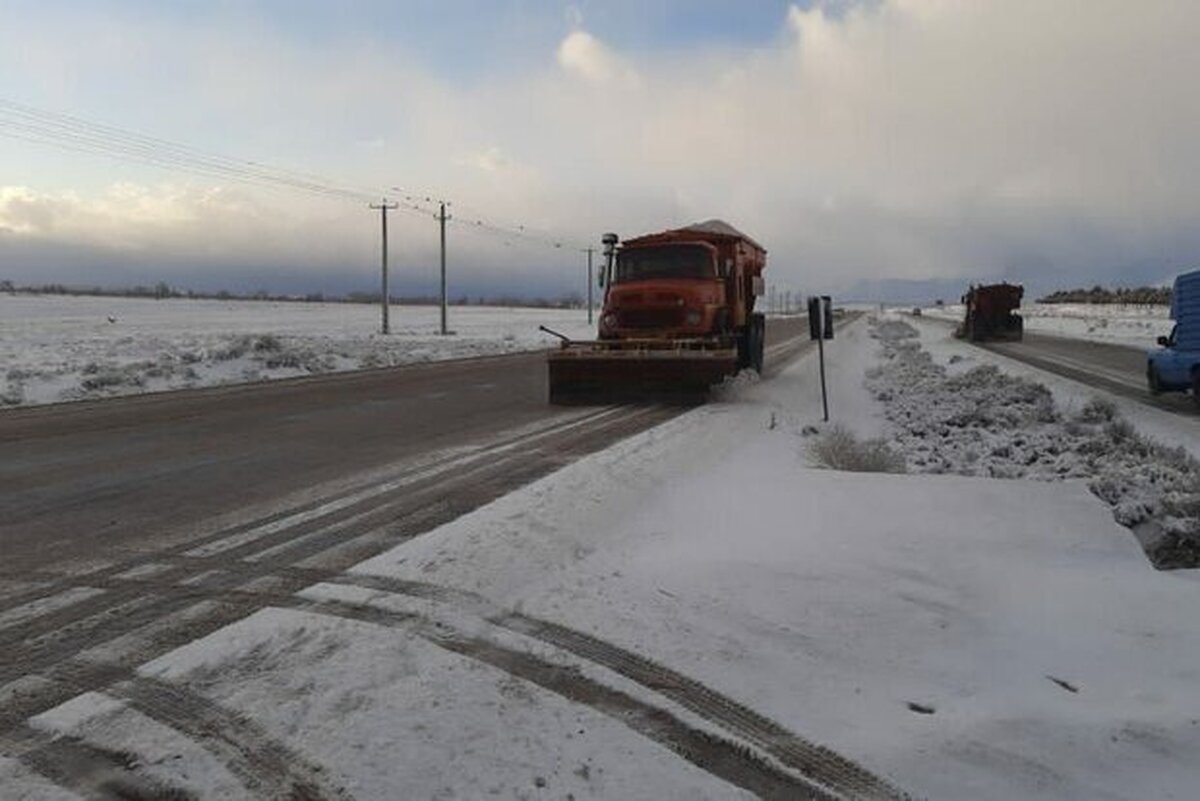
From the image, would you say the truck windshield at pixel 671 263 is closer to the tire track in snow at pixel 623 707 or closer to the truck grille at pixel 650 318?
the truck grille at pixel 650 318

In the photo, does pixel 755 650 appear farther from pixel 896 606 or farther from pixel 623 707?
pixel 896 606

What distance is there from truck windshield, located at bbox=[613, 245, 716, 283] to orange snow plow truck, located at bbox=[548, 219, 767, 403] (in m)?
0.02

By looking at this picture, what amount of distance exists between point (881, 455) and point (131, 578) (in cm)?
733

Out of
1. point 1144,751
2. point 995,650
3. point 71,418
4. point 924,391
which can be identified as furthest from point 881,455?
point 71,418

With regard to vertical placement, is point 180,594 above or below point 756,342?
→ below

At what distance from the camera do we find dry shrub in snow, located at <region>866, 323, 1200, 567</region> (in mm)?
7277

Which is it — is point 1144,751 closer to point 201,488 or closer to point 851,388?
point 201,488

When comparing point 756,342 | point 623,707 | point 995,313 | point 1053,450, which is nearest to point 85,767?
point 623,707

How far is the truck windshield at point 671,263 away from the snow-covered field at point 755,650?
11.2 m

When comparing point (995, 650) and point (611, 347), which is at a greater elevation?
point (611, 347)

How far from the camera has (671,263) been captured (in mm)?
19484

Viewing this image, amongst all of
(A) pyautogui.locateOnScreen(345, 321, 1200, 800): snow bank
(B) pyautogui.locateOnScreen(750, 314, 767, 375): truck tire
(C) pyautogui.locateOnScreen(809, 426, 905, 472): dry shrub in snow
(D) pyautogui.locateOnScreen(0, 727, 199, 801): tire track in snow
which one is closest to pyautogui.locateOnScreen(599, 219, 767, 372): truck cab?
(B) pyautogui.locateOnScreen(750, 314, 767, 375): truck tire

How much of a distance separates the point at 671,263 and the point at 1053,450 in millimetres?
9370

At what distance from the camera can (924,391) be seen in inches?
804
